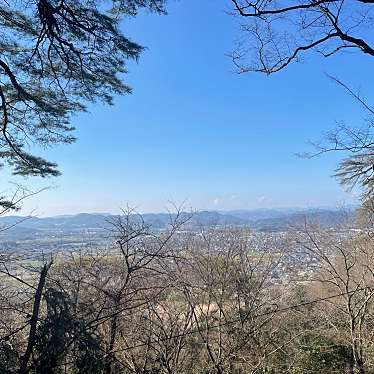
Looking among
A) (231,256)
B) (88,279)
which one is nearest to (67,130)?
(88,279)

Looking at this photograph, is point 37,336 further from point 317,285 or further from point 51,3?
point 317,285

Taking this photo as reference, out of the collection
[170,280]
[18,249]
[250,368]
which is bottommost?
[250,368]

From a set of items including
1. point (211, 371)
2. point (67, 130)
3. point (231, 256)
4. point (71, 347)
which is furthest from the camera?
point (231, 256)

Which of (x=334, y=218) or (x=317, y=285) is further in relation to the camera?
(x=317, y=285)

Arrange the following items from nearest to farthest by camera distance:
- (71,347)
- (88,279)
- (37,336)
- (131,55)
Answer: (37,336) → (71,347) → (131,55) → (88,279)

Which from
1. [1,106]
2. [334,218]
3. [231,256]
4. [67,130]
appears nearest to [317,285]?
[334,218]

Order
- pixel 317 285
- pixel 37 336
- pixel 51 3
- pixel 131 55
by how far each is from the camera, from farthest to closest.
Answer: pixel 317 285
pixel 131 55
pixel 51 3
pixel 37 336

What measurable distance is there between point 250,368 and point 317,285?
5.02 m

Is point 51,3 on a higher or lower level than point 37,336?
higher

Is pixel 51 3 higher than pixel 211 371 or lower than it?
higher

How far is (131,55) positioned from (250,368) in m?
5.59

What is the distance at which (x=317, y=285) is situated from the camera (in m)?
10.9

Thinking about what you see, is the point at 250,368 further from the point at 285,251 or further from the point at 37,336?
the point at 37,336

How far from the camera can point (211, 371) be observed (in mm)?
6402
